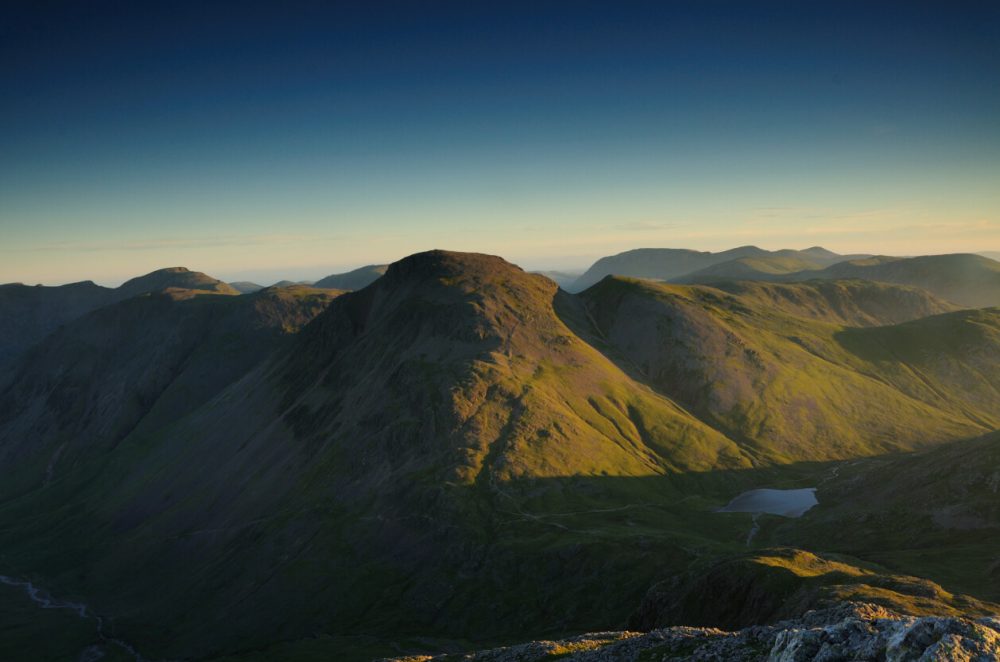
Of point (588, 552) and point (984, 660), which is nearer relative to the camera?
point (984, 660)

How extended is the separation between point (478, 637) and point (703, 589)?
62.8 metres

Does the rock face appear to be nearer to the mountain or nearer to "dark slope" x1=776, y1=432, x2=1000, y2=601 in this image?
the mountain

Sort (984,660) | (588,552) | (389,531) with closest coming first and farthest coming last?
1. (984,660)
2. (588,552)
3. (389,531)

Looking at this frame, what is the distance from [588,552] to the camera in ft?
464

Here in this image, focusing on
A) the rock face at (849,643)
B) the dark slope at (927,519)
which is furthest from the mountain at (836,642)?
the dark slope at (927,519)

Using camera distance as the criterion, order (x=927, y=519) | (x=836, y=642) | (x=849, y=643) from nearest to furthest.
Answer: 1. (x=849, y=643)
2. (x=836, y=642)
3. (x=927, y=519)

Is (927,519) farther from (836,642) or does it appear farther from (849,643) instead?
(836,642)

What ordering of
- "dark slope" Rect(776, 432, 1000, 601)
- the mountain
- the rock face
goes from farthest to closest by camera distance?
"dark slope" Rect(776, 432, 1000, 601)
the mountain
the rock face

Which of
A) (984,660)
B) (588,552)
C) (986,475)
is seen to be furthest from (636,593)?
(984,660)

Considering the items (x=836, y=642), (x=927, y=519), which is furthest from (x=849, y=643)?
(x=927, y=519)

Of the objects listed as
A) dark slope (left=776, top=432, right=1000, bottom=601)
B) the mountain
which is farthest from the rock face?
dark slope (left=776, top=432, right=1000, bottom=601)

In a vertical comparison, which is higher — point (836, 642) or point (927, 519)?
point (836, 642)

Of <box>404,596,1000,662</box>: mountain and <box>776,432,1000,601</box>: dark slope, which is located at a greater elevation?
<box>404,596,1000,662</box>: mountain

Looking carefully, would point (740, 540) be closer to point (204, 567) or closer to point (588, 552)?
point (588, 552)
